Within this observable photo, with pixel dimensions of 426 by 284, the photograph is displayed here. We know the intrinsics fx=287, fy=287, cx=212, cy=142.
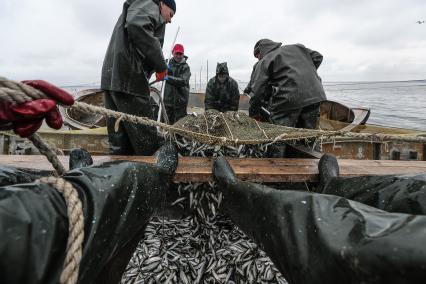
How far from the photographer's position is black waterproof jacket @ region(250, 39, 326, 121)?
6.42m

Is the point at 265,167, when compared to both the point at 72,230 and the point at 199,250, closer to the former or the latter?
the point at 199,250

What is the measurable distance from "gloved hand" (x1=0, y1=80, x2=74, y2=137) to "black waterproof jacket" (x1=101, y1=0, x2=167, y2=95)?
3.39m

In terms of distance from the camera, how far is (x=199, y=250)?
4.01 m

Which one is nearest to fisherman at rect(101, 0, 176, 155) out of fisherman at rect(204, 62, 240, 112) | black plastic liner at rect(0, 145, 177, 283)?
black plastic liner at rect(0, 145, 177, 283)

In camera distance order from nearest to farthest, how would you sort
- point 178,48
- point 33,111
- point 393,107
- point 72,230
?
point 72,230, point 33,111, point 178,48, point 393,107

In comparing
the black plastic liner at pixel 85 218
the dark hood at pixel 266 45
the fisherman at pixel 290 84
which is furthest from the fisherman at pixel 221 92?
the black plastic liner at pixel 85 218

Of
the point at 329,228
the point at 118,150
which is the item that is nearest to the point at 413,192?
the point at 329,228


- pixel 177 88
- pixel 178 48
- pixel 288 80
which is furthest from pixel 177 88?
pixel 288 80

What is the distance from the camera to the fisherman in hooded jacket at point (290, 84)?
6426 mm

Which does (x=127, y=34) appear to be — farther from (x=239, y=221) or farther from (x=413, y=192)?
(x=413, y=192)

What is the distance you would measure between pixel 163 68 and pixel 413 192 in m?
4.17

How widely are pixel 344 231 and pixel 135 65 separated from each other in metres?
4.33

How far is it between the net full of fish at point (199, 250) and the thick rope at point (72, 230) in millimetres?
2553

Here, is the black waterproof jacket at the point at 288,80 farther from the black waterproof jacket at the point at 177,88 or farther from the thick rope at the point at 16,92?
the thick rope at the point at 16,92
